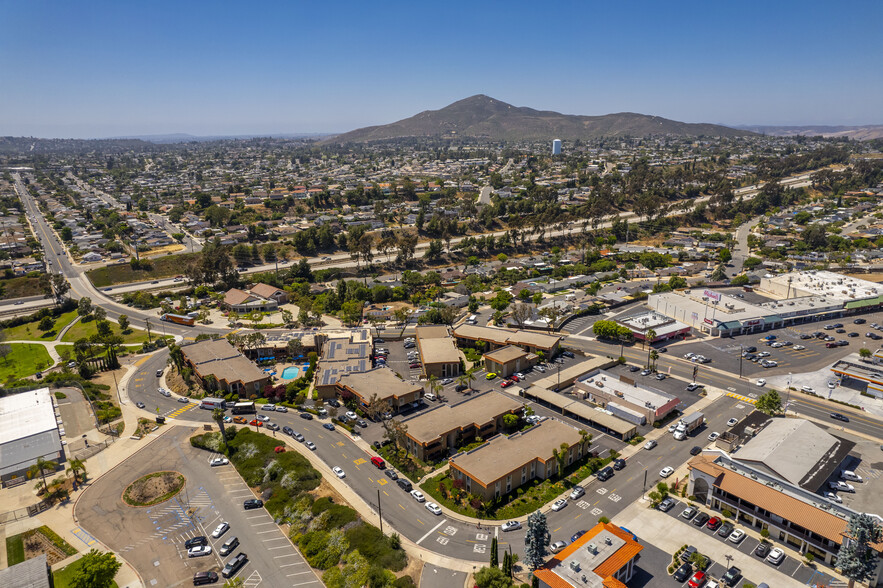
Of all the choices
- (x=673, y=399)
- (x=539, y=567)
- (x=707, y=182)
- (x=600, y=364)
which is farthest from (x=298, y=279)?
(x=707, y=182)

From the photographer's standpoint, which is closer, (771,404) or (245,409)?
(771,404)

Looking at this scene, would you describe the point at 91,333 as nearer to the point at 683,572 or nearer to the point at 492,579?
the point at 492,579

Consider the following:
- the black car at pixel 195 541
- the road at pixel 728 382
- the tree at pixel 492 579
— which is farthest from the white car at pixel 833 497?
the black car at pixel 195 541

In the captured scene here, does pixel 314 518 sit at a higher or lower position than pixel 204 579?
higher

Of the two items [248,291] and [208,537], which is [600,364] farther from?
[248,291]

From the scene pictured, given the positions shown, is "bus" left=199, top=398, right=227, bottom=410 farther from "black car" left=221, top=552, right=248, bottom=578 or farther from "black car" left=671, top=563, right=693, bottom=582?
"black car" left=671, top=563, right=693, bottom=582

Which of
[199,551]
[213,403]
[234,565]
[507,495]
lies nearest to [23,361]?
[213,403]
